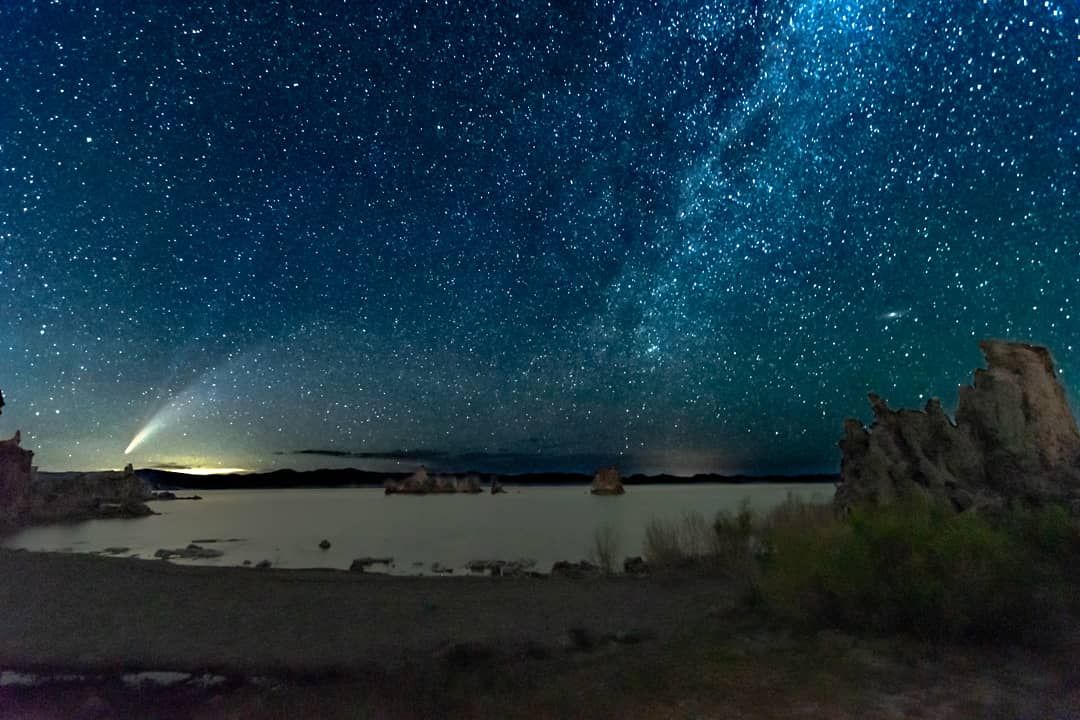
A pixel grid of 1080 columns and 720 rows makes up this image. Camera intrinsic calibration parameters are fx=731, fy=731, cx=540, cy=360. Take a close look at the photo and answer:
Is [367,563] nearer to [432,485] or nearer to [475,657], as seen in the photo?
[475,657]

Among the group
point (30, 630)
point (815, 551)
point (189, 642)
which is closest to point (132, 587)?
point (30, 630)

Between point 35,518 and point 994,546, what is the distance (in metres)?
66.6

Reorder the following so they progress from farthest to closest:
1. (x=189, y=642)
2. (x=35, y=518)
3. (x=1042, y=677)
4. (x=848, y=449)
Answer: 1. (x=35, y=518)
2. (x=848, y=449)
3. (x=189, y=642)
4. (x=1042, y=677)

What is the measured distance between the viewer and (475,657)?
1095cm

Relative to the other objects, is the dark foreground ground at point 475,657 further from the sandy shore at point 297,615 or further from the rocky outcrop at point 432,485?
the rocky outcrop at point 432,485

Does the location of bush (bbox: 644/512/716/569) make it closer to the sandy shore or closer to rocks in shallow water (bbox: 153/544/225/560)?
the sandy shore

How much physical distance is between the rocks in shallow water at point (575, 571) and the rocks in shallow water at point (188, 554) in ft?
48.9

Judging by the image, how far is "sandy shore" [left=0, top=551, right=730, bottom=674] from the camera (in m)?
11.7

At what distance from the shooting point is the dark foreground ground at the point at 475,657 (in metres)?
A: 7.20

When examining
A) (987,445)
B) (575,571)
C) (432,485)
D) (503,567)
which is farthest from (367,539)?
(432,485)

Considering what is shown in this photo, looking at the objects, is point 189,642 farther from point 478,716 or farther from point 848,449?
point 848,449

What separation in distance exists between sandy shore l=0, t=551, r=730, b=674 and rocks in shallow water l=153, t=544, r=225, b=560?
23.4 feet

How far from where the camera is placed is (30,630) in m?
13.7

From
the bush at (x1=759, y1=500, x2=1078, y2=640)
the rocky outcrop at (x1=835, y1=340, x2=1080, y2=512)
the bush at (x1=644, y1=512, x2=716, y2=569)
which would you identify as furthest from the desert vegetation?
the bush at (x1=644, y1=512, x2=716, y2=569)
